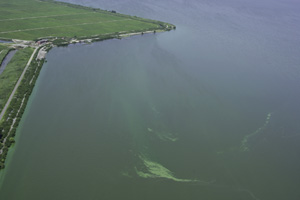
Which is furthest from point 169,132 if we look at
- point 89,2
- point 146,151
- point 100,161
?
point 89,2

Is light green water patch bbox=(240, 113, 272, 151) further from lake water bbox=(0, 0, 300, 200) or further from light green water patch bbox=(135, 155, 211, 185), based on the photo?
light green water patch bbox=(135, 155, 211, 185)

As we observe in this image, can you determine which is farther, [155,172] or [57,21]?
[57,21]

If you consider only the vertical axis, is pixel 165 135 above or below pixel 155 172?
above

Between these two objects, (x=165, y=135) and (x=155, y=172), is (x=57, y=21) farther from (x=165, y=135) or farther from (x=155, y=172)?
(x=155, y=172)

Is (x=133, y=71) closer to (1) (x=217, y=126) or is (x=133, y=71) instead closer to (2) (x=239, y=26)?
(1) (x=217, y=126)

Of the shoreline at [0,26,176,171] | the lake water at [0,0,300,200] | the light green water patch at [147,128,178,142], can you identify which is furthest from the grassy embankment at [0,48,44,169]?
the light green water patch at [147,128,178,142]

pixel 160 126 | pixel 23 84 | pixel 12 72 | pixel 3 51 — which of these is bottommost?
pixel 160 126

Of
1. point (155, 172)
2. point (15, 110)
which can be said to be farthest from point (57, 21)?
point (155, 172)
